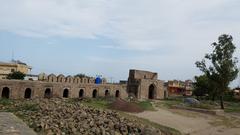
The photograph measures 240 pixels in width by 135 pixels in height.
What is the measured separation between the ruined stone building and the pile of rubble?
1442 cm

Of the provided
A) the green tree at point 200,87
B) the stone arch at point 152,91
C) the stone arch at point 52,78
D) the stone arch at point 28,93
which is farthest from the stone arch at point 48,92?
the green tree at point 200,87

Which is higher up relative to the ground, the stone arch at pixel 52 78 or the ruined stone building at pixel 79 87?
the stone arch at pixel 52 78

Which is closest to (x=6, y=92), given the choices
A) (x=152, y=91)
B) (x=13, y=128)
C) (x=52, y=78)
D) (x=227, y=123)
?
(x=52, y=78)

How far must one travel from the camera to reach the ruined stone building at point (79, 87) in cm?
3488

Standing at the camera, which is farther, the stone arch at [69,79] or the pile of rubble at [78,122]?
the stone arch at [69,79]

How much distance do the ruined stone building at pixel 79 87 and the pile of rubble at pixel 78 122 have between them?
568 inches

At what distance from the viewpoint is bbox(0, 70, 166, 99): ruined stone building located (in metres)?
34.9

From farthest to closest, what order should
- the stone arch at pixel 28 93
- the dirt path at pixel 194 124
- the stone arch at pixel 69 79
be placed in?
the stone arch at pixel 69 79 → the stone arch at pixel 28 93 → the dirt path at pixel 194 124

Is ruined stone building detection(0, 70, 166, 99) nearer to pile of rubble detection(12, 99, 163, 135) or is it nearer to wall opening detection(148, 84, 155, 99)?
wall opening detection(148, 84, 155, 99)

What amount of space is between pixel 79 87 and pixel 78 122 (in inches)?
963

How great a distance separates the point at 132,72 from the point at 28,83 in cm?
1909

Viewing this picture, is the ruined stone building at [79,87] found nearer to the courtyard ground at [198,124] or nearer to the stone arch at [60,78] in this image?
the stone arch at [60,78]

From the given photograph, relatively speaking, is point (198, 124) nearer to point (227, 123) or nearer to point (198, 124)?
point (198, 124)

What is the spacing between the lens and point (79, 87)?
4228cm
